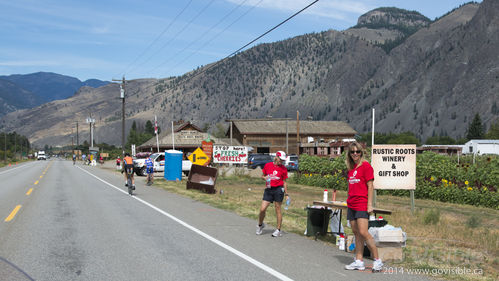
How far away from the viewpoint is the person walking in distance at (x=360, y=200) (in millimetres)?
7207

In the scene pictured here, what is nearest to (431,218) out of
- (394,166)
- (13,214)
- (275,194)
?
(394,166)

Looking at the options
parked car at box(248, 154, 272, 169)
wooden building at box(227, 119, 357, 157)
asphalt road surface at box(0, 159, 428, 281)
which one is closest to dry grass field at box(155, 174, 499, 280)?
asphalt road surface at box(0, 159, 428, 281)

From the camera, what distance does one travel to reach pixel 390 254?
808 centimetres

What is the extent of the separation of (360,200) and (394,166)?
21.7 ft

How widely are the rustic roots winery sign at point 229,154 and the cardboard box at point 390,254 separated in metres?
24.9

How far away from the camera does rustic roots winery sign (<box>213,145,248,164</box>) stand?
108 ft

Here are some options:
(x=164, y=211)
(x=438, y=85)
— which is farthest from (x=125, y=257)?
(x=438, y=85)

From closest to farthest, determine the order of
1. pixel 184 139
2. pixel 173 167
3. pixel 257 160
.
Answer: pixel 173 167 → pixel 257 160 → pixel 184 139

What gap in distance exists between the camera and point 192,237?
9930 mm

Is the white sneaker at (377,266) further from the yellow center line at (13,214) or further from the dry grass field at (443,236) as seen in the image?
the yellow center line at (13,214)

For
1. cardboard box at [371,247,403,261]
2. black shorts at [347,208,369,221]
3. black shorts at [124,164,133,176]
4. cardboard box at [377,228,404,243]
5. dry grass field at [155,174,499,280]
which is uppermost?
black shorts at [347,208,369,221]

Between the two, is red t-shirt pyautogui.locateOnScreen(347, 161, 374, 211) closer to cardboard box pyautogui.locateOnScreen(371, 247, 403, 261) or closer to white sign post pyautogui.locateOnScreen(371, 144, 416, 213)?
cardboard box pyautogui.locateOnScreen(371, 247, 403, 261)

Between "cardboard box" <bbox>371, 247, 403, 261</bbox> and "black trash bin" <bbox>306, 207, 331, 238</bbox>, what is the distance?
7.97 feet

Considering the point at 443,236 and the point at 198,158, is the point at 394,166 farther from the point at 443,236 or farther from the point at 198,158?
the point at 198,158
